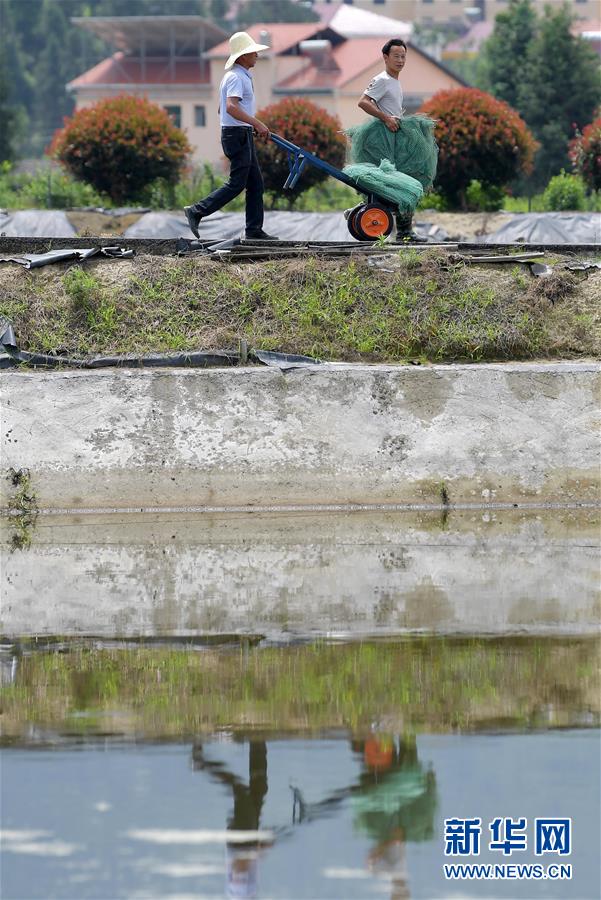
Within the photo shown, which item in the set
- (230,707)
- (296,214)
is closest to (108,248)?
(230,707)

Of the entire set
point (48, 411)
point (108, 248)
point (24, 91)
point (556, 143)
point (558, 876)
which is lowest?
point (558, 876)

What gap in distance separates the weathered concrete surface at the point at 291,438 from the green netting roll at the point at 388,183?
2.38 meters

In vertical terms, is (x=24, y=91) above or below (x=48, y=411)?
above

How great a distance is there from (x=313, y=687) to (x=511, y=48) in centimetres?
5625

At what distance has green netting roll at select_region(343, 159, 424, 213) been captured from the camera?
1155 centimetres

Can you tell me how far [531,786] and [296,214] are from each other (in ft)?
55.5

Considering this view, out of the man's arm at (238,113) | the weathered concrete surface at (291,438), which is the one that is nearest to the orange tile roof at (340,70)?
the man's arm at (238,113)

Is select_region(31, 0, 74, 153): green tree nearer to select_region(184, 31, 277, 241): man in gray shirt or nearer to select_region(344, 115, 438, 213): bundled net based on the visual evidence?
select_region(344, 115, 438, 213): bundled net

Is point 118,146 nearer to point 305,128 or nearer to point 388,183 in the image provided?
point 305,128

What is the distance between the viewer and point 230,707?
5.65 metres

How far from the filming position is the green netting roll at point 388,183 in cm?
1155

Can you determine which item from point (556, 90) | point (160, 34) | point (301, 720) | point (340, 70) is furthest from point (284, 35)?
point (301, 720)

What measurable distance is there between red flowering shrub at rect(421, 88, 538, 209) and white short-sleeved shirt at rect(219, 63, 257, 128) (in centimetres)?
1395

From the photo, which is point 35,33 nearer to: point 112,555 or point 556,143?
point 556,143
